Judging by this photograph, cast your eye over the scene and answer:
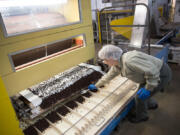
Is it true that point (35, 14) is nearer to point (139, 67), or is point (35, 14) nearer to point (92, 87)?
point (92, 87)

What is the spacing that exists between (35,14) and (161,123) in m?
2.69

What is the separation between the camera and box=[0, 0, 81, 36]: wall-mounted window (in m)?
1.94

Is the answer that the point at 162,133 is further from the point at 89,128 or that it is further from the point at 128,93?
the point at 89,128

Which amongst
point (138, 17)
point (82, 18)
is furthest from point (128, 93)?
point (138, 17)

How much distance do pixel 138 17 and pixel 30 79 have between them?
10.1 feet

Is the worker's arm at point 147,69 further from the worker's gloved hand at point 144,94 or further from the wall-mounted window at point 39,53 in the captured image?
the wall-mounted window at point 39,53

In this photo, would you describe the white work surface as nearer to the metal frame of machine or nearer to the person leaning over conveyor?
the person leaning over conveyor

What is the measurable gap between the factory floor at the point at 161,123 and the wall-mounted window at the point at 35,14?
80.1 inches

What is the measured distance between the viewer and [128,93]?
8.65ft

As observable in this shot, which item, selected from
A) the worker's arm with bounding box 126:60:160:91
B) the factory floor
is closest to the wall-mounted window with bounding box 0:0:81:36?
the worker's arm with bounding box 126:60:160:91

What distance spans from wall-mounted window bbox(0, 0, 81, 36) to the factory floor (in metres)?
2.03

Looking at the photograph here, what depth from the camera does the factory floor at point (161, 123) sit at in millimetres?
2353

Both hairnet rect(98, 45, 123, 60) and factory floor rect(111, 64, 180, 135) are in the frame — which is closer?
hairnet rect(98, 45, 123, 60)

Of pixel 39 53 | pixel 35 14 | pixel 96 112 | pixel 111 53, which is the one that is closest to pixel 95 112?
pixel 96 112
